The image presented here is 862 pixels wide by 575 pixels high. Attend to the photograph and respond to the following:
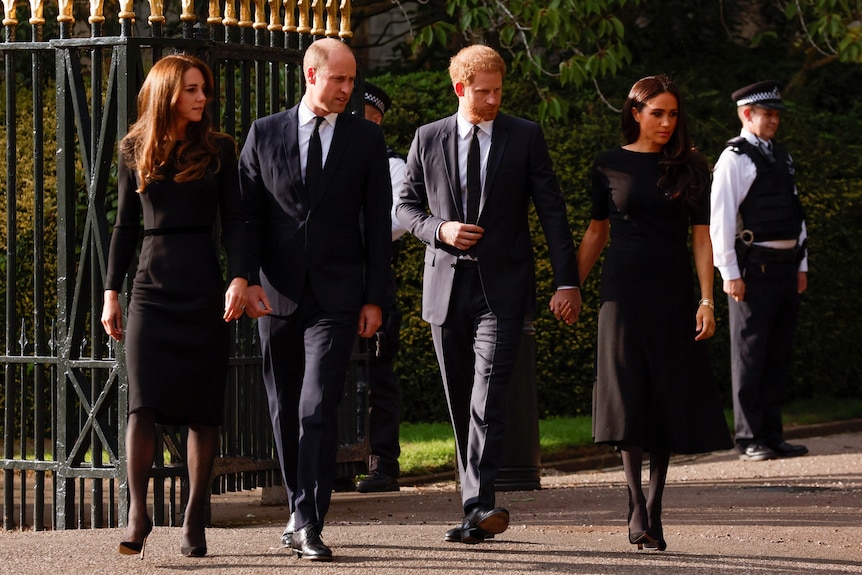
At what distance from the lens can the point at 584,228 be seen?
12.6 m

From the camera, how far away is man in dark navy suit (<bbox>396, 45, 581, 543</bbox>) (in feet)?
21.7

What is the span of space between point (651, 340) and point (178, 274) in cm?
196

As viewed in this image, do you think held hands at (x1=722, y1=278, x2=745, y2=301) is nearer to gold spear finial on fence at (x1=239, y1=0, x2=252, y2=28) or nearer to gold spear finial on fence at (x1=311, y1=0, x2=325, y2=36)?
gold spear finial on fence at (x1=311, y1=0, x2=325, y2=36)

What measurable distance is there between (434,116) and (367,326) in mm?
6473

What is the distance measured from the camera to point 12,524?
8.10 meters

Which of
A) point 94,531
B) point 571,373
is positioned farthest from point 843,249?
point 94,531

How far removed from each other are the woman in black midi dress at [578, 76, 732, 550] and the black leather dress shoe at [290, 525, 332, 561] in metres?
1.29

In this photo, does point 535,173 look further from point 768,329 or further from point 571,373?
point 571,373

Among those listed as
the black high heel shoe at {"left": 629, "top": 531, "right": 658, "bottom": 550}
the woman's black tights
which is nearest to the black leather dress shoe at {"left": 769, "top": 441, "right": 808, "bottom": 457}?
the woman's black tights

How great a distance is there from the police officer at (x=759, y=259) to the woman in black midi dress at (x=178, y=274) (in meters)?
5.16

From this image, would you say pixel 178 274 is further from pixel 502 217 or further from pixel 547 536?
pixel 547 536

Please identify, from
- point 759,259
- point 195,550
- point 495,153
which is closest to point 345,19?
point 495,153

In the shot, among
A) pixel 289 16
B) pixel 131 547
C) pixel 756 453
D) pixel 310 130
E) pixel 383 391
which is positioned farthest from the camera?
pixel 756 453

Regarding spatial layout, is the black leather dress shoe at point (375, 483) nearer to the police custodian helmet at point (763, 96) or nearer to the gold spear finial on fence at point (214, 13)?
the gold spear finial on fence at point (214, 13)
